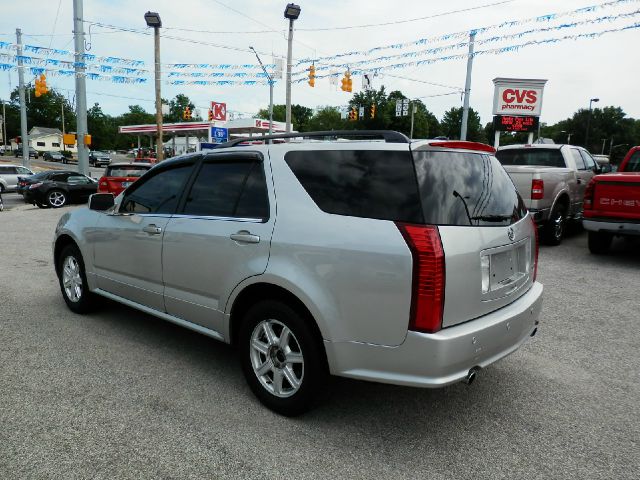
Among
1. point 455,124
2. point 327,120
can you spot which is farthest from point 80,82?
point 455,124

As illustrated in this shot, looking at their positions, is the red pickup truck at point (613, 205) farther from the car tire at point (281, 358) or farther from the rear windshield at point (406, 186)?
the car tire at point (281, 358)

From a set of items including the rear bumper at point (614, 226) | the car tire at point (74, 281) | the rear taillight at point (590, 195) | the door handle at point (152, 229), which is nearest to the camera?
the door handle at point (152, 229)

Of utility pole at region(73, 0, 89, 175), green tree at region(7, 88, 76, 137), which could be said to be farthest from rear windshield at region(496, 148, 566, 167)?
green tree at region(7, 88, 76, 137)

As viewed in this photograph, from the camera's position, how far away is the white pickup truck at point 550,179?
28.8ft

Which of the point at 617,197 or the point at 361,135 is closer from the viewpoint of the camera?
the point at 361,135

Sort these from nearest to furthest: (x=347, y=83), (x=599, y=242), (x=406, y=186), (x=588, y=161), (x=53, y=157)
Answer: (x=406, y=186), (x=599, y=242), (x=588, y=161), (x=347, y=83), (x=53, y=157)

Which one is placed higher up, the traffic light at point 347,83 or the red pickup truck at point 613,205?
the traffic light at point 347,83

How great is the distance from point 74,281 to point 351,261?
3769 mm

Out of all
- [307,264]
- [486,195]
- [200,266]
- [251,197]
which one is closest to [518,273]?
[486,195]

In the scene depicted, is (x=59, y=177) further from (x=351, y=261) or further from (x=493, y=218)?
(x=493, y=218)

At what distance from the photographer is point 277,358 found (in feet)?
10.3

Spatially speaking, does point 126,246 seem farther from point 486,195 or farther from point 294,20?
point 294,20

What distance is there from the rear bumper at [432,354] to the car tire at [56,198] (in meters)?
18.3

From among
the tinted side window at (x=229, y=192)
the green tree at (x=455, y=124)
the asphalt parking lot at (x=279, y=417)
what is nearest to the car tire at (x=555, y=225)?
the asphalt parking lot at (x=279, y=417)
